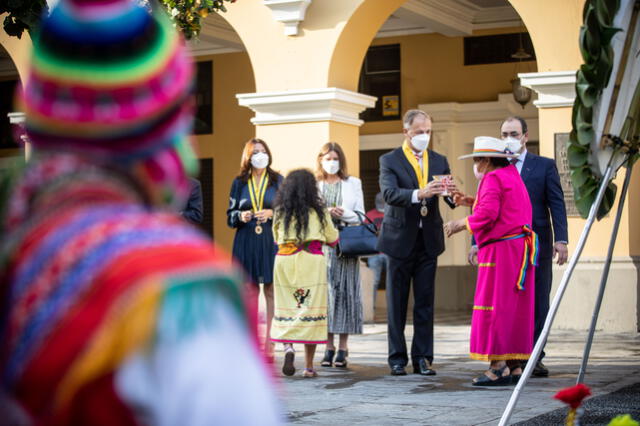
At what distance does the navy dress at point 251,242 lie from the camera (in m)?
9.82

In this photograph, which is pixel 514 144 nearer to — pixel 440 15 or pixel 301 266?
pixel 301 266

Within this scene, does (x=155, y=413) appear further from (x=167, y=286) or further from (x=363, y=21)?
(x=363, y=21)

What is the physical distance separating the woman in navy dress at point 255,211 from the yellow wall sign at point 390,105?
873 centimetres

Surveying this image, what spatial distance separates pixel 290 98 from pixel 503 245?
6028 millimetres

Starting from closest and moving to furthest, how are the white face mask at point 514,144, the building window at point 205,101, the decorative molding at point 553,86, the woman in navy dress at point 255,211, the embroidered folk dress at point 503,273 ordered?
1. the embroidered folk dress at point 503,273
2. the white face mask at point 514,144
3. the woman in navy dress at point 255,211
4. the decorative molding at point 553,86
5. the building window at point 205,101

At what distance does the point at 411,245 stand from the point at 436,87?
966cm

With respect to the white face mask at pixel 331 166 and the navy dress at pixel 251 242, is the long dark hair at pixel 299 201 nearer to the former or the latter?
the white face mask at pixel 331 166

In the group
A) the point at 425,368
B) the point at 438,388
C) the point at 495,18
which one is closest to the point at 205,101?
the point at 495,18

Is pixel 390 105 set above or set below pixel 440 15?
below

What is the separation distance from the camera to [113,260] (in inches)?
54.3

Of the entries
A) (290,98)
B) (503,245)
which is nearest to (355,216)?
(503,245)

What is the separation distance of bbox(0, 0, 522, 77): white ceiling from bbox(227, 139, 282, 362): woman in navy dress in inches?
251

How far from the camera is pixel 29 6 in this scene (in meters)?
5.57

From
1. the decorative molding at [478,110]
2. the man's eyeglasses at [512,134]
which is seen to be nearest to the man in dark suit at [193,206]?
the man's eyeglasses at [512,134]
